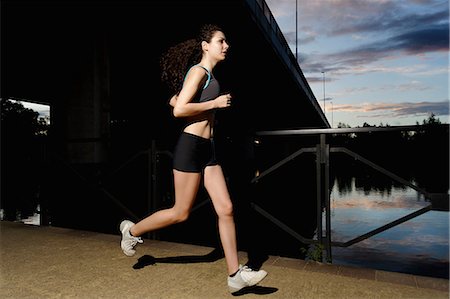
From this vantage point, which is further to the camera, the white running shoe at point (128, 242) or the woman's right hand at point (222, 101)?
the white running shoe at point (128, 242)

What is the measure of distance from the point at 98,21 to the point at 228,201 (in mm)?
10609

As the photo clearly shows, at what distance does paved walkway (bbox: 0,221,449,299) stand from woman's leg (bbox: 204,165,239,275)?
26 centimetres

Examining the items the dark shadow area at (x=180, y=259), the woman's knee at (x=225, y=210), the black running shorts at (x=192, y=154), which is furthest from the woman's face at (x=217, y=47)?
the dark shadow area at (x=180, y=259)

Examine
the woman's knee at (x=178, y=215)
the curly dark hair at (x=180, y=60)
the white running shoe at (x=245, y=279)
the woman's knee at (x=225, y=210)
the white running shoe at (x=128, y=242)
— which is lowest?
the white running shoe at (x=245, y=279)

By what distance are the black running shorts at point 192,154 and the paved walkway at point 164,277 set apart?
0.89m

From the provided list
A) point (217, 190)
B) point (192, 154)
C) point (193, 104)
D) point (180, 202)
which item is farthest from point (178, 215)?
point (193, 104)

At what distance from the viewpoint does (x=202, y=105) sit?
2670 mm

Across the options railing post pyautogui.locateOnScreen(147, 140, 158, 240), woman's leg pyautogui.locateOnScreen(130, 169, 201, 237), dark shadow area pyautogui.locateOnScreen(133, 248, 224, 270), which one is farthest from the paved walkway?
railing post pyautogui.locateOnScreen(147, 140, 158, 240)

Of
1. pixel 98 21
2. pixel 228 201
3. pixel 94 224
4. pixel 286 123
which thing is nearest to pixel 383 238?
pixel 94 224

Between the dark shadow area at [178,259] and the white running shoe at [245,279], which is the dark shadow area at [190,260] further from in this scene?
the white running shoe at [245,279]

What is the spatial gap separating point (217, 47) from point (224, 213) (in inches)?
48.4

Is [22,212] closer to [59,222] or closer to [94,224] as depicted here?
[59,222]

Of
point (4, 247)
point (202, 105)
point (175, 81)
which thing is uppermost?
point (175, 81)

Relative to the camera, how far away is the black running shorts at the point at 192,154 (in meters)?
2.79
